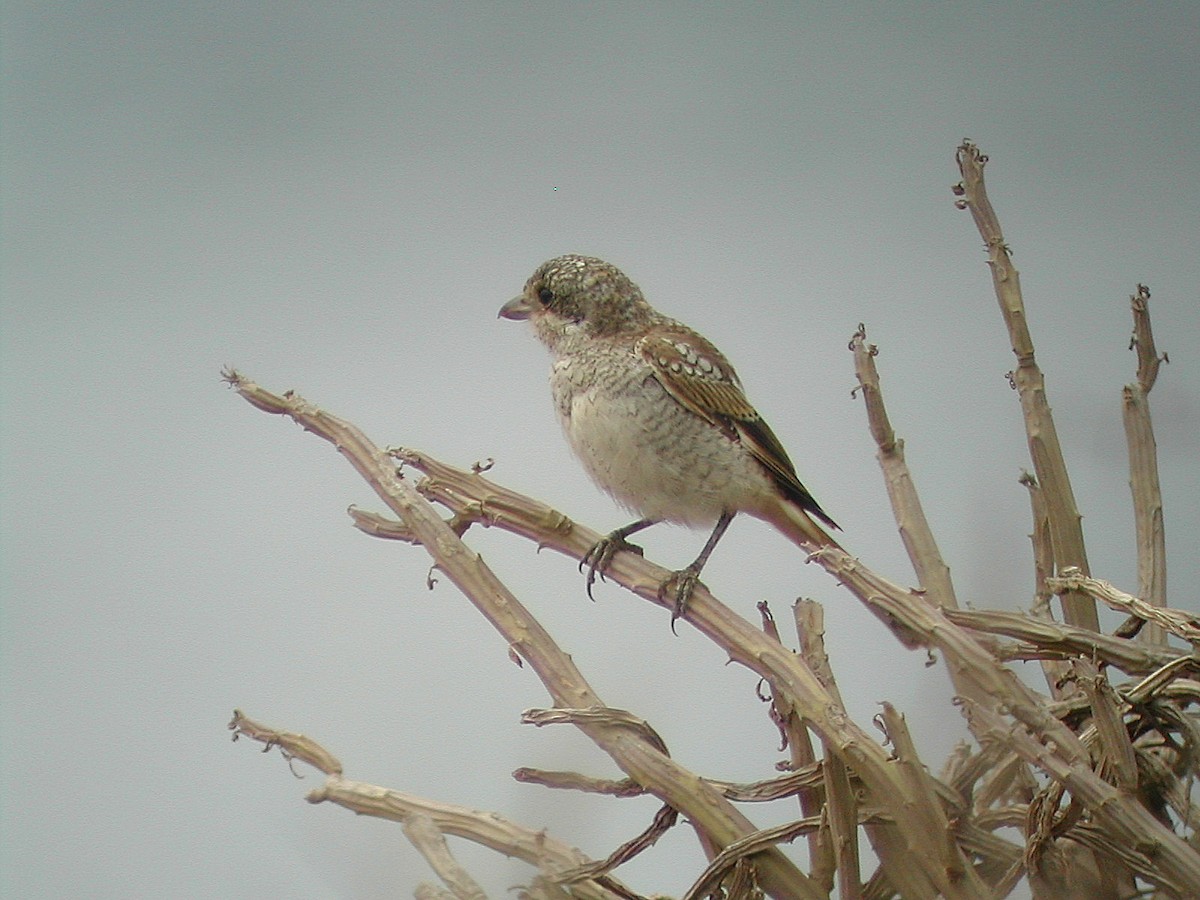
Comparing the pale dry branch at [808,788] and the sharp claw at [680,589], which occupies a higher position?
the sharp claw at [680,589]

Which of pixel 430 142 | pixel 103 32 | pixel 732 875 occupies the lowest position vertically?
pixel 732 875

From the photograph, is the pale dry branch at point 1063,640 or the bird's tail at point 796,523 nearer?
the pale dry branch at point 1063,640

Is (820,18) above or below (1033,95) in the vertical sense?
above

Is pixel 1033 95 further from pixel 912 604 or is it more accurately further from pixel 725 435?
pixel 912 604

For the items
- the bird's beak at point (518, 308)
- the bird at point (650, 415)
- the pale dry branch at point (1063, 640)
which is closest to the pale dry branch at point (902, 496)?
the bird at point (650, 415)

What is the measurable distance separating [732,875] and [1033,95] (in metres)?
1.16

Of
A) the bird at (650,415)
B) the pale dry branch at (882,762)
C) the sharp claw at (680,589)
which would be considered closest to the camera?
the pale dry branch at (882,762)

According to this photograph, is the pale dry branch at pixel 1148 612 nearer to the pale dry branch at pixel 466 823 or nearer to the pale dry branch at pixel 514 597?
the pale dry branch at pixel 514 597

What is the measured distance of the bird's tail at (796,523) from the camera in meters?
1.15

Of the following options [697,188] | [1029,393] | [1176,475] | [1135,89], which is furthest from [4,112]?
[1176,475]

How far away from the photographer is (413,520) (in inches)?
35.9

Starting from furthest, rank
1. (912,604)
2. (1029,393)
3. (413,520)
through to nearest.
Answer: (1029,393)
(413,520)
(912,604)

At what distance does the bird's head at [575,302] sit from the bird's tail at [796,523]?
242 millimetres

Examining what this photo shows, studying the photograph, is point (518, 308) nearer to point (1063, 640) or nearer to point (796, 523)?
point (796, 523)
